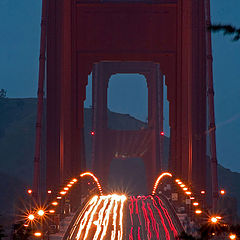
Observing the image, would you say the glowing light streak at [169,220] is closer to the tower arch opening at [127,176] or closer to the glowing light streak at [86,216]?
the glowing light streak at [86,216]

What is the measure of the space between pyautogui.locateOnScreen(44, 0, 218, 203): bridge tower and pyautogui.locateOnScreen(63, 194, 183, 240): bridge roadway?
3094 mm

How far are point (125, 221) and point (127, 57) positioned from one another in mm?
16682

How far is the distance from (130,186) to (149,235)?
13771cm

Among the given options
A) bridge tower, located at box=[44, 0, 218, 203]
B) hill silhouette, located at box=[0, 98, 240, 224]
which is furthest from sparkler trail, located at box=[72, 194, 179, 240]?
hill silhouette, located at box=[0, 98, 240, 224]

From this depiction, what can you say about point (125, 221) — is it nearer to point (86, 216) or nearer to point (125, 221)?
point (125, 221)

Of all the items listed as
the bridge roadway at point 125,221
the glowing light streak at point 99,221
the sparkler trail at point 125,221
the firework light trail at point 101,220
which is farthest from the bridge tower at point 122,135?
the glowing light streak at point 99,221

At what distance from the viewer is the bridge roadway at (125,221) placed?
3061 centimetres

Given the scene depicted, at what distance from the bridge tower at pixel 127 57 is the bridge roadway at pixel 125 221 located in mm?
3094

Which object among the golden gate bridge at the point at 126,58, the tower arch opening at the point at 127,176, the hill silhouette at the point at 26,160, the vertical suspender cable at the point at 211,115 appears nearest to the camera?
the golden gate bridge at the point at 126,58

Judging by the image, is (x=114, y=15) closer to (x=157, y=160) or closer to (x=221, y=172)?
(x=157, y=160)

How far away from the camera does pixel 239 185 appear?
183 meters

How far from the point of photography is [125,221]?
3544 cm

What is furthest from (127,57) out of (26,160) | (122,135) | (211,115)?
(26,160)

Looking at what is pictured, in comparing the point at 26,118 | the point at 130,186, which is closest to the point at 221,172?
the point at 130,186
